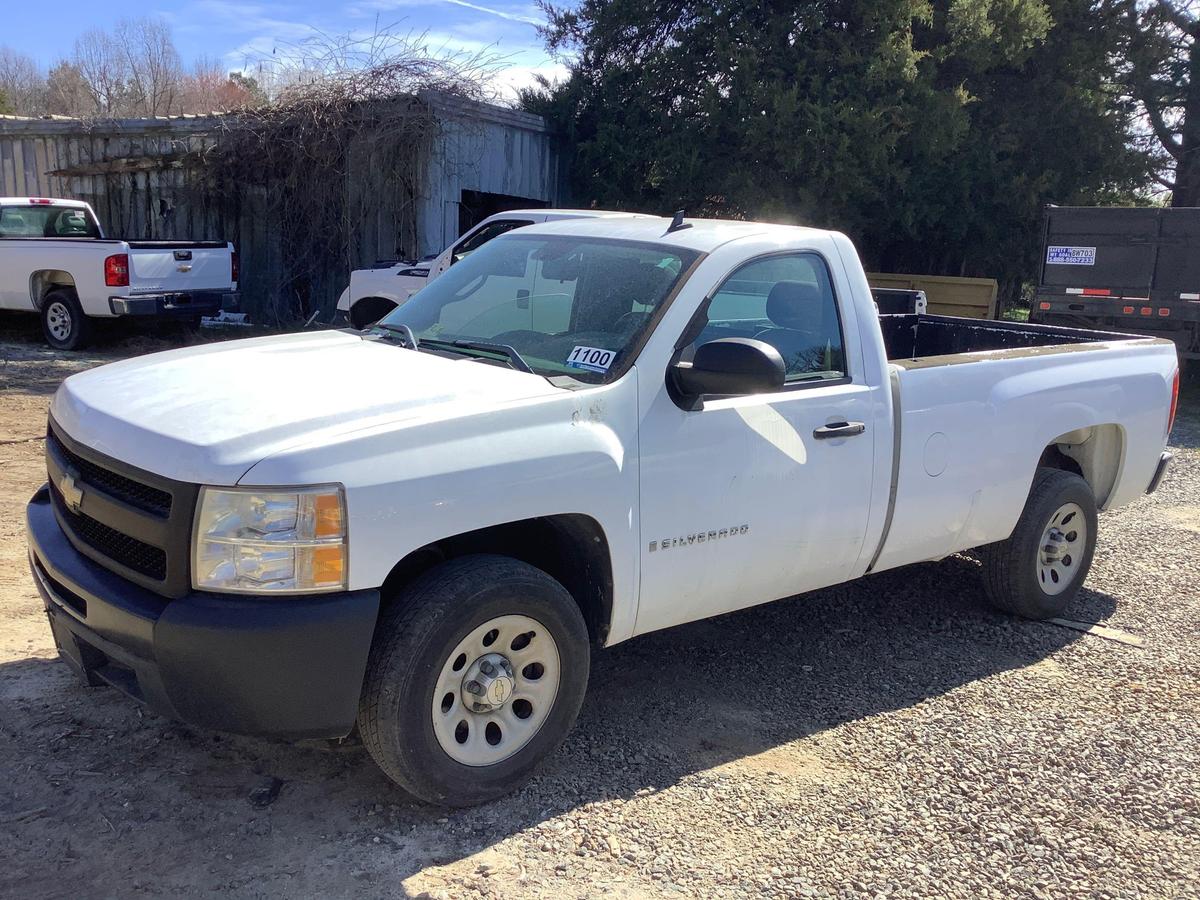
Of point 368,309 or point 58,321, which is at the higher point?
point 368,309

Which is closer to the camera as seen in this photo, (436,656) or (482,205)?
(436,656)

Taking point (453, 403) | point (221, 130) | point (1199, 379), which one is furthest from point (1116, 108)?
point (453, 403)

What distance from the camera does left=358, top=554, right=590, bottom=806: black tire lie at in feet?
10.2

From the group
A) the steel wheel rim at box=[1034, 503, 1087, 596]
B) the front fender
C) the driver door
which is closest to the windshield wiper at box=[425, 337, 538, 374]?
the front fender

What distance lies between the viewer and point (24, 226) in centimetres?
1397

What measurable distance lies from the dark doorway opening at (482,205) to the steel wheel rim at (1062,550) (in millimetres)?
12976

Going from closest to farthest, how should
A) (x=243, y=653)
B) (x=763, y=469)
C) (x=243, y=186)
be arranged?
(x=243, y=653) → (x=763, y=469) → (x=243, y=186)

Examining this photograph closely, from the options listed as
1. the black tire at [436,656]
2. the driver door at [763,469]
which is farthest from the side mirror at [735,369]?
the black tire at [436,656]

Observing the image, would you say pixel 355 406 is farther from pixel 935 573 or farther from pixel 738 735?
pixel 935 573

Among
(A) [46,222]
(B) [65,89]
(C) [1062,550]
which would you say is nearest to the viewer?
(C) [1062,550]

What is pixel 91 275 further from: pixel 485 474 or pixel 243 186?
pixel 485 474

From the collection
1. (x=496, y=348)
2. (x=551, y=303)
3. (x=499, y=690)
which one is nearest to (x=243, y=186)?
(x=551, y=303)

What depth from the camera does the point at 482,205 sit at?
18.1 m

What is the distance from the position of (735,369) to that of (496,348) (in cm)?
95
